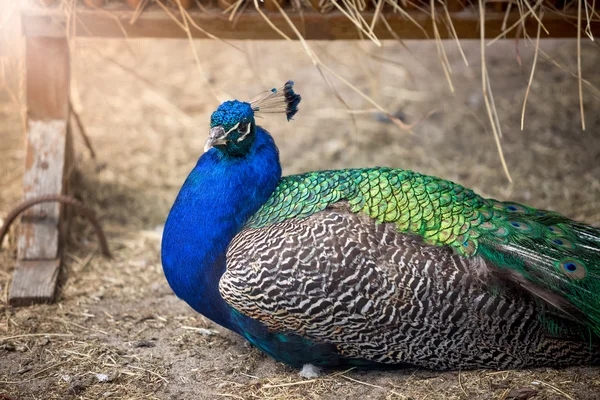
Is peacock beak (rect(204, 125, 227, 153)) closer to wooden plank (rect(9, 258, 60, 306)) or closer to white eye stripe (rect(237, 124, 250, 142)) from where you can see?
white eye stripe (rect(237, 124, 250, 142))

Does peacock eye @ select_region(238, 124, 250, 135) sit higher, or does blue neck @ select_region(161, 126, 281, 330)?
peacock eye @ select_region(238, 124, 250, 135)

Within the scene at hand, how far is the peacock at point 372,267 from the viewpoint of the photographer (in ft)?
9.59

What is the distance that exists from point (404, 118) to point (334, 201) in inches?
117

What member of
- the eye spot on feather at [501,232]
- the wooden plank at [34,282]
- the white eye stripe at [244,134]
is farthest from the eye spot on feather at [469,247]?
the wooden plank at [34,282]

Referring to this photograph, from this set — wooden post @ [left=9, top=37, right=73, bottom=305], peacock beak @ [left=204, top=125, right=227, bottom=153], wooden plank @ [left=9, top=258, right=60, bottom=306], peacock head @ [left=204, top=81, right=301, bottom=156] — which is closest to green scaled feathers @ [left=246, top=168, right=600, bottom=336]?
peacock head @ [left=204, top=81, right=301, bottom=156]

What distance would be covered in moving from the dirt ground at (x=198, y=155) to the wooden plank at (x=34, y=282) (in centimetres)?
6

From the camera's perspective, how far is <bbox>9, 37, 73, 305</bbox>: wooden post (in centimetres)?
395

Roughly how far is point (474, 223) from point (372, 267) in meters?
0.51

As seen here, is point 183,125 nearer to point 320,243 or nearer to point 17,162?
point 17,162

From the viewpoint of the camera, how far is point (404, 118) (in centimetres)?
595

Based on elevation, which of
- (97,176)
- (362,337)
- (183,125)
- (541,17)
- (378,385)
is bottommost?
(378,385)

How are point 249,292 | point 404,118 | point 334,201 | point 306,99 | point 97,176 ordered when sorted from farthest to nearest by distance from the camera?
point 306,99 < point 404,118 < point 97,176 < point 334,201 < point 249,292

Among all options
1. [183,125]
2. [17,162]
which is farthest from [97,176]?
[183,125]

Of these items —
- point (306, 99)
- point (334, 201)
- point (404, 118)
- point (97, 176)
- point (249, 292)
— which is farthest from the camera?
point (306, 99)
